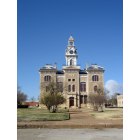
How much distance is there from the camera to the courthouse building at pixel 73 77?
150 ft

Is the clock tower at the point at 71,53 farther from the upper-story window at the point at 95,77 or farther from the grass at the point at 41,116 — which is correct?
the grass at the point at 41,116

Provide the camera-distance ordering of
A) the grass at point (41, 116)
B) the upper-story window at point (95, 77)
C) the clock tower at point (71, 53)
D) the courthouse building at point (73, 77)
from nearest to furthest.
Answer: the grass at point (41, 116) < the clock tower at point (71, 53) < the courthouse building at point (73, 77) < the upper-story window at point (95, 77)

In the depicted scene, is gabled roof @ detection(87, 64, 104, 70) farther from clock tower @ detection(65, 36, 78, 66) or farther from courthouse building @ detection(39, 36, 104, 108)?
clock tower @ detection(65, 36, 78, 66)

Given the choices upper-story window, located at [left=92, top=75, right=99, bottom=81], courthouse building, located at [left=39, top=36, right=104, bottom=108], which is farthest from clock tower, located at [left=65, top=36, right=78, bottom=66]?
upper-story window, located at [left=92, top=75, right=99, bottom=81]

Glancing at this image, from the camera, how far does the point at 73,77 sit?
46344 mm

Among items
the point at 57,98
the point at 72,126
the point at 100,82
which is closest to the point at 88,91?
the point at 100,82

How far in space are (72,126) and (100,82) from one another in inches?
1548

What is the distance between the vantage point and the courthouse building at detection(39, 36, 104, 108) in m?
45.8

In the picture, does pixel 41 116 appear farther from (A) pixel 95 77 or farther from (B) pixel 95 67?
(B) pixel 95 67

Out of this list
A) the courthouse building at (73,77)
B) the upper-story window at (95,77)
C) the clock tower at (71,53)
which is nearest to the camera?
the clock tower at (71,53)

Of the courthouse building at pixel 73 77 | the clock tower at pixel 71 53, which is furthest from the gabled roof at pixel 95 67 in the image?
the clock tower at pixel 71 53
